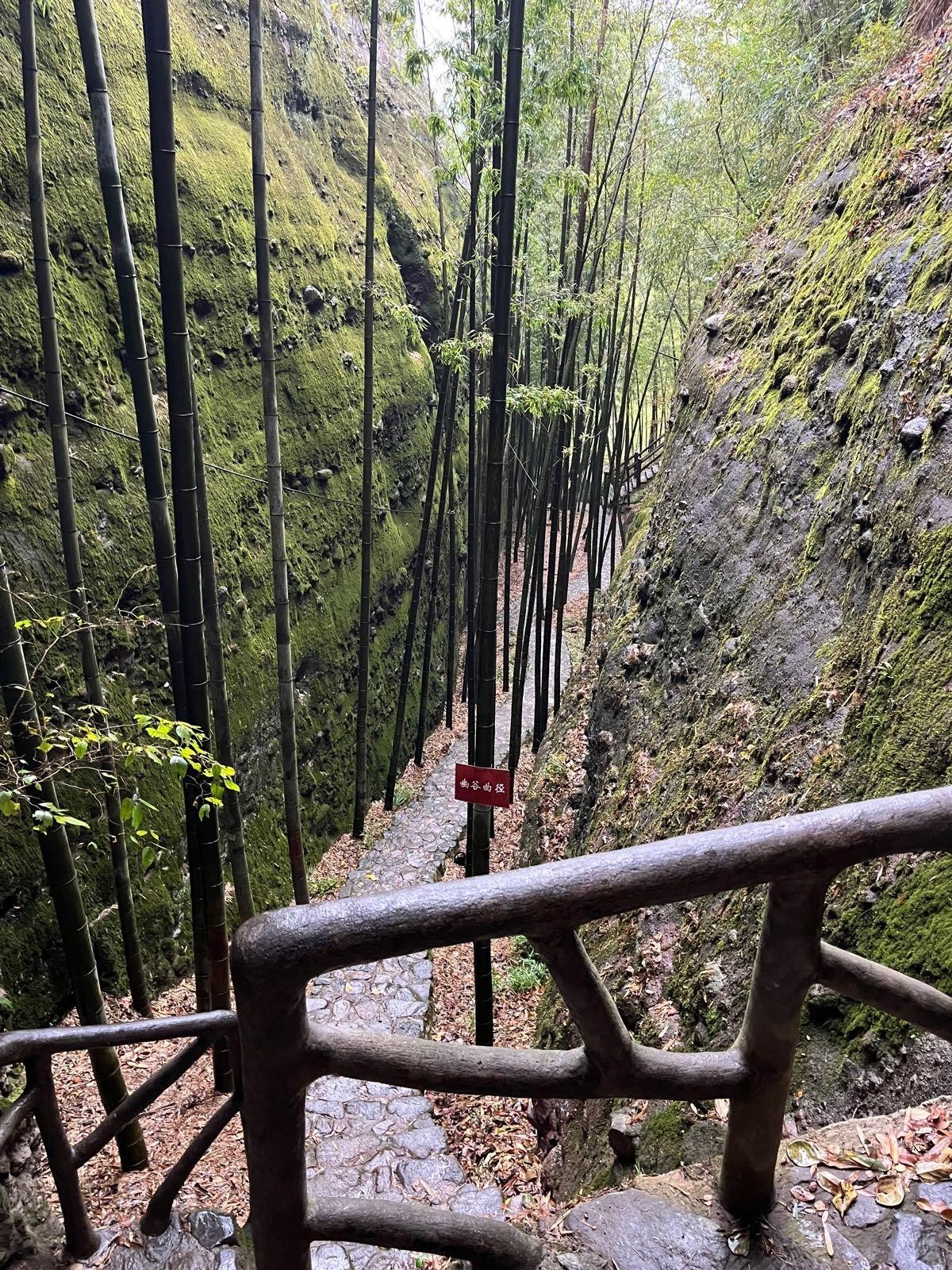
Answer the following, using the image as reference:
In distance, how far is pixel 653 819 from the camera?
372 centimetres

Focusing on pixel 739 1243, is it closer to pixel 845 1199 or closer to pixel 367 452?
pixel 845 1199

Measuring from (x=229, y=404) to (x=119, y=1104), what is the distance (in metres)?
6.13

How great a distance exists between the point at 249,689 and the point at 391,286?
7332mm

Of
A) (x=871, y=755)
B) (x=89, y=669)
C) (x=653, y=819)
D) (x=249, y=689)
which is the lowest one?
(x=249, y=689)

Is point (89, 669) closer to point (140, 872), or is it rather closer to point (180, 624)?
point (180, 624)

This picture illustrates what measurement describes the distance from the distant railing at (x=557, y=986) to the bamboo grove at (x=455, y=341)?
122 cm

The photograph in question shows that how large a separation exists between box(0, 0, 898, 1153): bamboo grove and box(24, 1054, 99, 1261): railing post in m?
0.67

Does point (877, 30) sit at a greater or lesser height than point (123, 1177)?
greater

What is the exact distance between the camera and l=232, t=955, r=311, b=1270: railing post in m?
0.83

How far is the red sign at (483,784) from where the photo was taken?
3.05 metres

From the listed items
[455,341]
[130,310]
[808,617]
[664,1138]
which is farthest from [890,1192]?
[455,341]

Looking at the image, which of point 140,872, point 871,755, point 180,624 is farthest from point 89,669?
point 871,755

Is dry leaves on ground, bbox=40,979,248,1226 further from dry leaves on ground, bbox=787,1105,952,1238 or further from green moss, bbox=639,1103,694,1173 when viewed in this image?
dry leaves on ground, bbox=787,1105,952,1238

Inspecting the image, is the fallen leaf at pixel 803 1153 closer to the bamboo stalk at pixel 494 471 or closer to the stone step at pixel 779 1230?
the stone step at pixel 779 1230
